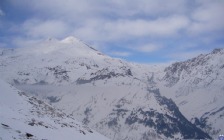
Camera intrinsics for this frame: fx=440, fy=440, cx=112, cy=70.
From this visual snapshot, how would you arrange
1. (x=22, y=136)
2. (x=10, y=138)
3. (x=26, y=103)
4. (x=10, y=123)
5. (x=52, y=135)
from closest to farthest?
(x=10, y=138) → (x=22, y=136) → (x=10, y=123) → (x=52, y=135) → (x=26, y=103)

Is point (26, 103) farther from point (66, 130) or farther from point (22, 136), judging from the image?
point (22, 136)

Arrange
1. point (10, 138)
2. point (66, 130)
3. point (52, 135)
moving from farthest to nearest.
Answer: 1. point (66, 130)
2. point (52, 135)
3. point (10, 138)

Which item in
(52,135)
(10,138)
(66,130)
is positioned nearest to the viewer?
(10,138)

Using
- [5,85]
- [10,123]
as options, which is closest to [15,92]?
[5,85]

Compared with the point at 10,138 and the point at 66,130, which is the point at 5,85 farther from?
the point at 10,138

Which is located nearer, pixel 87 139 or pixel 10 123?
pixel 10 123

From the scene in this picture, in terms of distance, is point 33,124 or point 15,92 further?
point 15,92

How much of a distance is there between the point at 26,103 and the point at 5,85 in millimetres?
17805

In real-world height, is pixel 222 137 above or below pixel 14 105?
below

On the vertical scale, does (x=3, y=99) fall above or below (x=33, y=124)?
above

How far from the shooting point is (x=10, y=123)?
72.1 metres

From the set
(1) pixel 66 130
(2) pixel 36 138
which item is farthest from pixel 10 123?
(1) pixel 66 130

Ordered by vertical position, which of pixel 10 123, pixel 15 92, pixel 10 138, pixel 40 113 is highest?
pixel 15 92

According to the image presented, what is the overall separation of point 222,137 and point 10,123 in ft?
118
